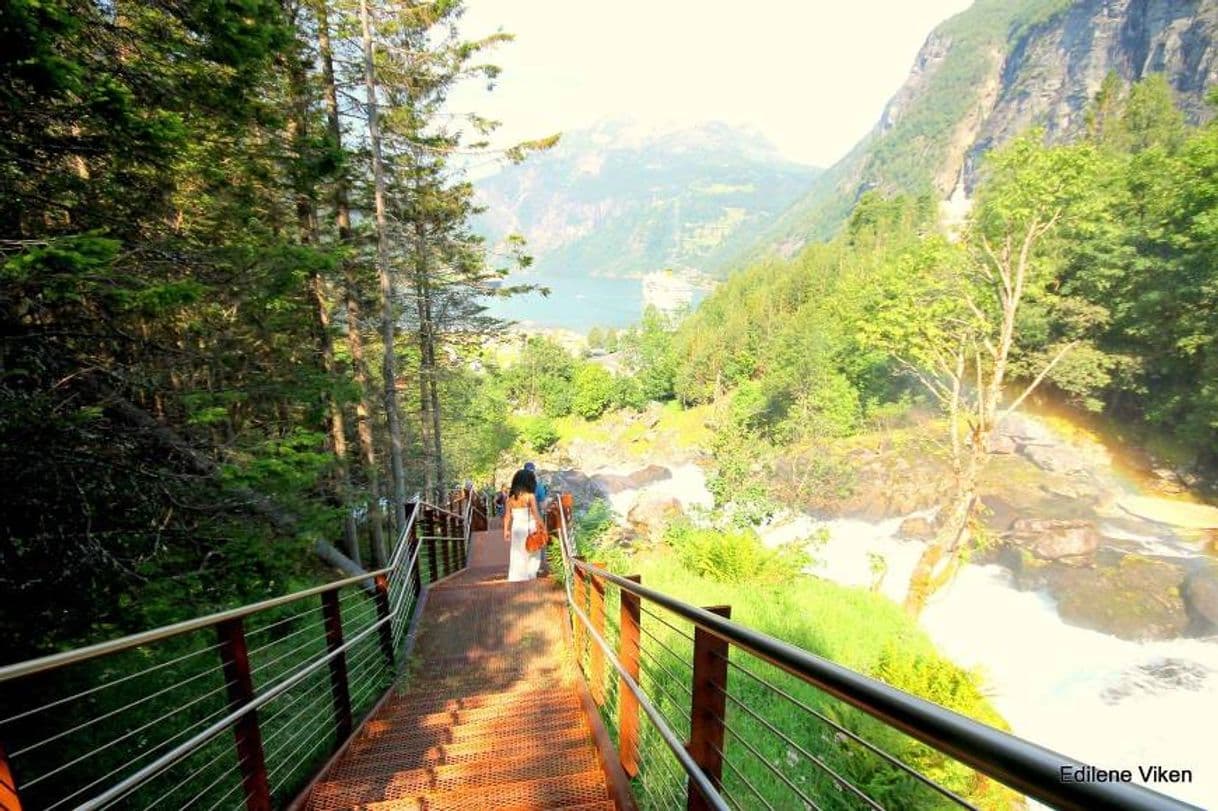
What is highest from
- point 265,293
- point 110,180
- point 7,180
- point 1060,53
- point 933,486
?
point 1060,53

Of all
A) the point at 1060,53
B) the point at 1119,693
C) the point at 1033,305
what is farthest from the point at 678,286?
the point at 1119,693

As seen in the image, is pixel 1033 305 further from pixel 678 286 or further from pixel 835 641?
pixel 678 286

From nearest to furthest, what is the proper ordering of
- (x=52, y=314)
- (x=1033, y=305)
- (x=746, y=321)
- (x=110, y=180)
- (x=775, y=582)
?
(x=52, y=314)
(x=110, y=180)
(x=775, y=582)
(x=1033, y=305)
(x=746, y=321)

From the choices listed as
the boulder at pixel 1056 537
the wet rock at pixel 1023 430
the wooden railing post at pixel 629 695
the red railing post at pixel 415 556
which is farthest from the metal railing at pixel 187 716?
the wet rock at pixel 1023 430

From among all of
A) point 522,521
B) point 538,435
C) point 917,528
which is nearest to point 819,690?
point 522,521

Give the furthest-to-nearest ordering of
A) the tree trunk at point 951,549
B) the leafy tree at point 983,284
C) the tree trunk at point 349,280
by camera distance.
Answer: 1. the tree trunk at point 951,549
2. the leafy tree at point 983,284
3. the tree trunk at point 349,280

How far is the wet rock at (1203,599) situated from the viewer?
1423 centimetres

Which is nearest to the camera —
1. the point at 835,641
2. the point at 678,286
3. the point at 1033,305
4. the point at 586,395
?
the point at 835,641

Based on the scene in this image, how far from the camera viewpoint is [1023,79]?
115125mm

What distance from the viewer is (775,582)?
33.6ft

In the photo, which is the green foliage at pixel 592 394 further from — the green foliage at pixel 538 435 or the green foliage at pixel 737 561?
the green foliage at pixel 737 561

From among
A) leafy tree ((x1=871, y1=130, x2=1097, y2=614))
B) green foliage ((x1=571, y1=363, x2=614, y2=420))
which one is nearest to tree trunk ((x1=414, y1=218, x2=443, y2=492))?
leafy tree ((x1=871, y1=130, x2=1097, y2=614))

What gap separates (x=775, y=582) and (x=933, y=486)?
17581mm

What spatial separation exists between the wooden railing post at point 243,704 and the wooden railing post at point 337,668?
111 centimetres
